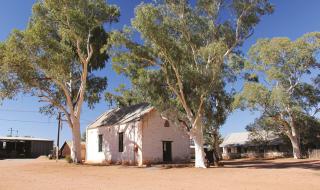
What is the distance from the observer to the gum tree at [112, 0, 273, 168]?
25.1 meters

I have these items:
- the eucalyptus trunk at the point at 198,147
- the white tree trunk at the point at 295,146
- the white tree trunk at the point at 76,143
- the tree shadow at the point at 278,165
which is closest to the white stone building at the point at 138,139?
the white tree trunk at the point at 76,143

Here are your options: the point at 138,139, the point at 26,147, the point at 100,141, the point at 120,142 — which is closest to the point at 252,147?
the point at 100,141

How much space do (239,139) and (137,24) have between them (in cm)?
4779

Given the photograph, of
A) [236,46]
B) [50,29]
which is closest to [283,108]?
[236,46]

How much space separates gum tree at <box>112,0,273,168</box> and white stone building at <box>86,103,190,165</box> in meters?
4.67

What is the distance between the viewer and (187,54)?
85.9ft

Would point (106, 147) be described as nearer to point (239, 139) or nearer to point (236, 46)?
point (236, 46)

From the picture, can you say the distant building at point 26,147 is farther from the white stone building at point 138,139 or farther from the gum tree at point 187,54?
the gum tree at point 187,54

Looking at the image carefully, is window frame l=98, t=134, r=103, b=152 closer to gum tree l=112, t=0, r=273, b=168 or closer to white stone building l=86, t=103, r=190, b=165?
white stone building l=86, t=103, r=190, b=165

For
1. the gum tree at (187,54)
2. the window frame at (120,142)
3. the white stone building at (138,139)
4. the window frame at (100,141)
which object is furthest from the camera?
the window frame at (100,141)

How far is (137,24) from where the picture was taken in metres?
23.5

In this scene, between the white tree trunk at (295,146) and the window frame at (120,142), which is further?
the white tree trunk at (295,146)

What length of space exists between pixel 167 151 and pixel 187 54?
11.6m

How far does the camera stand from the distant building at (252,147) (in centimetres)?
5389
